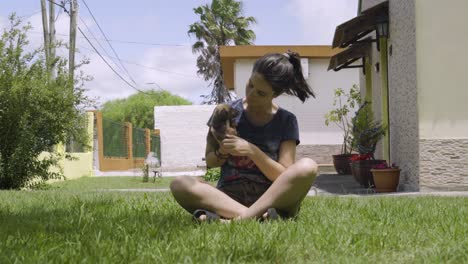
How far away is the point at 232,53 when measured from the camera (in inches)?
655

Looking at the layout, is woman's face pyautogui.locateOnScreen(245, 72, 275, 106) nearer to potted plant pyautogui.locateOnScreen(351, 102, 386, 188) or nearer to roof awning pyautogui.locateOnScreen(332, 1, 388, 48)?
potted plant pyautogui.locateOnScreen(351, 102, 386, 188)

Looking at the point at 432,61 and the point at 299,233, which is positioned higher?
the point at 432,61

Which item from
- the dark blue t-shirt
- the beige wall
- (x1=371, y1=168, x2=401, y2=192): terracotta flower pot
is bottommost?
(x1=371, y1=168, x2=401, y2=192): terracotta flower pot

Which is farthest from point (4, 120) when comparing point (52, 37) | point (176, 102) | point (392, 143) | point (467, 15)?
point (176, 102)

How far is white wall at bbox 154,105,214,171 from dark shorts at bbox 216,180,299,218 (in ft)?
64.3

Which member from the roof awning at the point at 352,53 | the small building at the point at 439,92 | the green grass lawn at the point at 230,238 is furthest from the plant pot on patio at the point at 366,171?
the green grass lawn at the point at 230,238

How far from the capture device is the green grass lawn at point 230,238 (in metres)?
2.72

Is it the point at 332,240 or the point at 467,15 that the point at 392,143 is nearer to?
the point at 467,15

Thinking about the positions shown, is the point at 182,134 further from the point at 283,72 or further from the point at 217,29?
the point at 283,72

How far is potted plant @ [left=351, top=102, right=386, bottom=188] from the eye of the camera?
381 inches

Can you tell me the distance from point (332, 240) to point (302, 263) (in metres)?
0.61

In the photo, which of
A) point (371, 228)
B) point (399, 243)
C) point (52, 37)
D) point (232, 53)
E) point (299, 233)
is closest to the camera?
point (399, 243)

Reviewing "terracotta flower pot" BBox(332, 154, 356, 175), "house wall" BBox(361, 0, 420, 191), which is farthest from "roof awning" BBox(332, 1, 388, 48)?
"terracotta flower pot" BBox(332, 154, 356, 175)

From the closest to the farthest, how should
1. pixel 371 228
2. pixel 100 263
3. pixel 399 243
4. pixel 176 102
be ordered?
pixel 100 263, pixel 399 243, pixel 371 228, pixel 176 102
